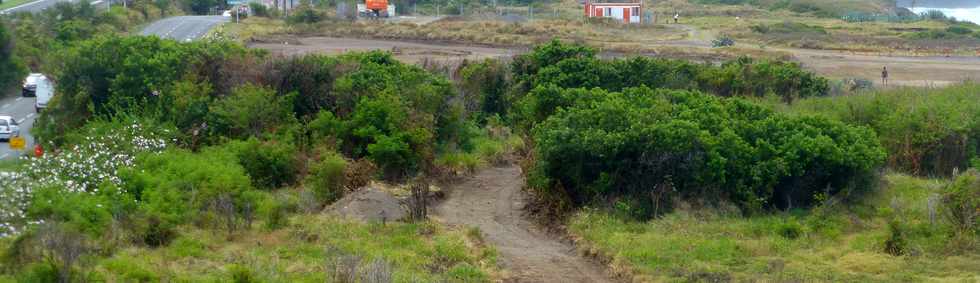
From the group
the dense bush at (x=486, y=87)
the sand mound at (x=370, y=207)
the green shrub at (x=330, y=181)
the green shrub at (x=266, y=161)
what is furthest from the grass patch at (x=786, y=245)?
the dense bush at (x=486, y=87)

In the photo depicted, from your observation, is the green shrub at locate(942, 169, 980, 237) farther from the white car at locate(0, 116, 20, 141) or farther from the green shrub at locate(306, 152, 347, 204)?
the white car at locate(0, 116, 20, 141)

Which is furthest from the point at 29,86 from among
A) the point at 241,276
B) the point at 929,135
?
the point at 929,135

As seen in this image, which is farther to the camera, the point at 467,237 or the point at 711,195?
the point at 711,195

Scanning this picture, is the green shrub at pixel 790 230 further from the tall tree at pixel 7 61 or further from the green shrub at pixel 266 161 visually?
the tall tree at pixel 7 61

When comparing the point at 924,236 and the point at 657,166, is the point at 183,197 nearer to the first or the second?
the point at 657,166

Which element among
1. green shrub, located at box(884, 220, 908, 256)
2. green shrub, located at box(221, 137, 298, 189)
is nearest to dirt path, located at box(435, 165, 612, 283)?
green shrub, located at box(221, 137, 298, 189)

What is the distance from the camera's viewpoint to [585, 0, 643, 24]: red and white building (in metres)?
76.5

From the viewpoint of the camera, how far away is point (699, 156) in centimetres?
1928

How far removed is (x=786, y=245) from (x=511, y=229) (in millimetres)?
5144

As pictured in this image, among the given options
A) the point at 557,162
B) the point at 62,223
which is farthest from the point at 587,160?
the point at 62,223

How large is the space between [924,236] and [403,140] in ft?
36.6

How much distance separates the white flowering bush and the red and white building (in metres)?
55.4

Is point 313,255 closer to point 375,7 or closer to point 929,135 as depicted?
point 929,135

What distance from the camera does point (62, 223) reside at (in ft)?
49.5
